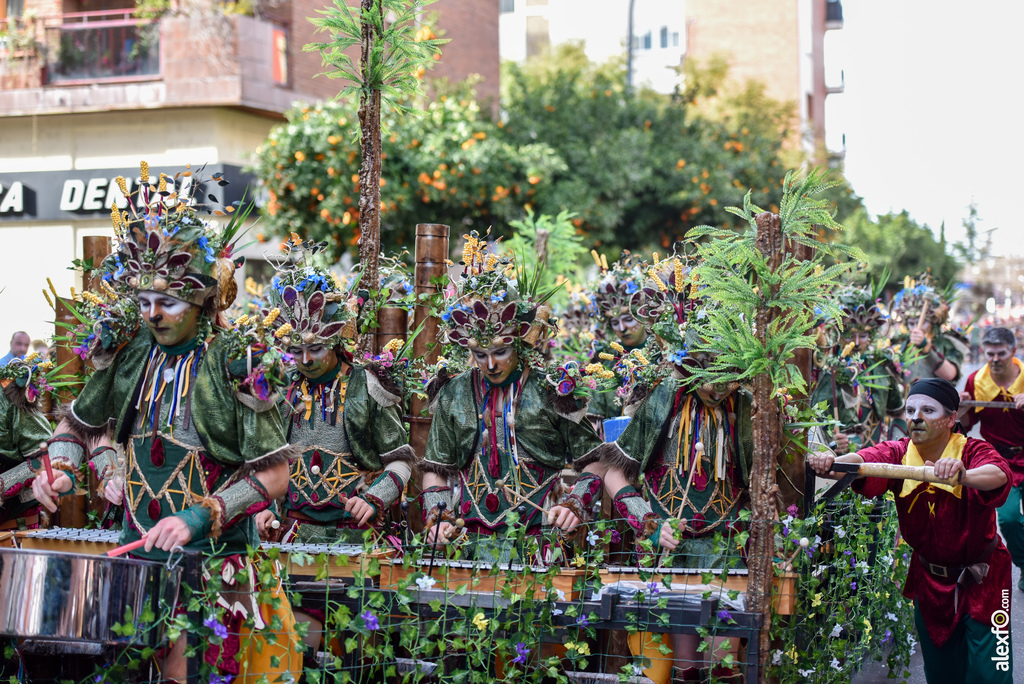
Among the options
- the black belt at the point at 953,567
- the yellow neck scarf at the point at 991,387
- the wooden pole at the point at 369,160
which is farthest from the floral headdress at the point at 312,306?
the yellow neck scarf at the point at 991,387

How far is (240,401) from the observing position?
4.12 meters

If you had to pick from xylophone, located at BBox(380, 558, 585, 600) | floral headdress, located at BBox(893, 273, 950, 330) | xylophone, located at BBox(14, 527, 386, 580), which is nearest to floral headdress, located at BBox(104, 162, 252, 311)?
xylophone, located at BBox(14, 527, 386, 580)

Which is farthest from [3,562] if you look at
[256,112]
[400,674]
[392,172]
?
[256,112]

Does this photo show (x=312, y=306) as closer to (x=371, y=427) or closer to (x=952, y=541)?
(x=371, y=427)

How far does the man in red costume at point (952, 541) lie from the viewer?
4977 mm

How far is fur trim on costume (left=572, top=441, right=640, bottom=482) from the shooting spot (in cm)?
517

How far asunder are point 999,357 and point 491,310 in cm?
460

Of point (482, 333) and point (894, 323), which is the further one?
point (894, 323)

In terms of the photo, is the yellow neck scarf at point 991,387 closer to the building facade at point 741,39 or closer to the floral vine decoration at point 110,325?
the floral vine decoration at point 110,325

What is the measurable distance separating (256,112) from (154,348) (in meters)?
13.5

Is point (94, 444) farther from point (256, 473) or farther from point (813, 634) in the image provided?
point (813, 634)

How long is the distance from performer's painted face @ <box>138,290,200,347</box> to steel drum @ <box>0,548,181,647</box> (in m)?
0.92

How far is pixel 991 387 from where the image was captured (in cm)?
820

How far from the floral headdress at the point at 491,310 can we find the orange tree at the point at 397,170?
9.31m
